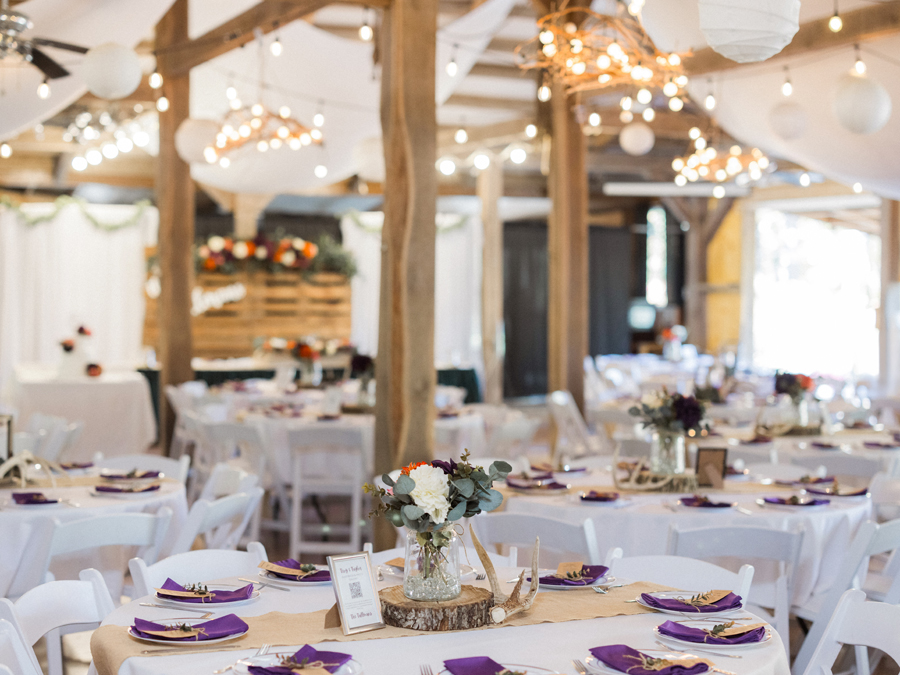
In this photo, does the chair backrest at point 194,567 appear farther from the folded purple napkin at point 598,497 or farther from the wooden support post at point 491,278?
the wooden support post at point 491,278

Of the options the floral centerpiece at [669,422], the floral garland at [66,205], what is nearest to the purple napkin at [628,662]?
the floral centerpiece at [669,422]

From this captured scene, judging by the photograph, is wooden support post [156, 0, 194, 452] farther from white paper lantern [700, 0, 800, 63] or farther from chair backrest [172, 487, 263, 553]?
white paper lantern [700, 0, 800, 63]

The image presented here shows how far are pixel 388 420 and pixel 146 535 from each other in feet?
6.73

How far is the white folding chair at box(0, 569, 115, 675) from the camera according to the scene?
8.08 ft

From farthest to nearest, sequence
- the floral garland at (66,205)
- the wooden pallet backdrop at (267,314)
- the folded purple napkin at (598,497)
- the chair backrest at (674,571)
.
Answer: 1. the floral garland at (66,205)
2. the wooden pallet backdrop at (267,314)
3. the folded purple napkin at (598,497)
4. the chair backrest at (674,571)

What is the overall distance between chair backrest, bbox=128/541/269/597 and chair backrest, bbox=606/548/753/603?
1.05 meters

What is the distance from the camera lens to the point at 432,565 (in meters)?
2.34

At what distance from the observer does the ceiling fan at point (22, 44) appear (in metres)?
5.25

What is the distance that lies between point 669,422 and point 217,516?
1885 millimetres

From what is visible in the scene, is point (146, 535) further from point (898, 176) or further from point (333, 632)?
point (898, 176)

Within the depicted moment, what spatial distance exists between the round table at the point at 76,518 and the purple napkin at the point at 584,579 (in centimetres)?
182

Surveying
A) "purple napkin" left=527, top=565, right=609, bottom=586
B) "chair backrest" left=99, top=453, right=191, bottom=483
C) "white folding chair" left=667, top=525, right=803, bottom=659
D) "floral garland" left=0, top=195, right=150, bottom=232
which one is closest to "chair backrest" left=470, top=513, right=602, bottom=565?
"white folding chair" left=667, top=525, right=803, bottom=659

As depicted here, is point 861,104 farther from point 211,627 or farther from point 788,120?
point 211,627

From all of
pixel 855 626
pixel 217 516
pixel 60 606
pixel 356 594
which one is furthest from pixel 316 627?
pixel 217 516
